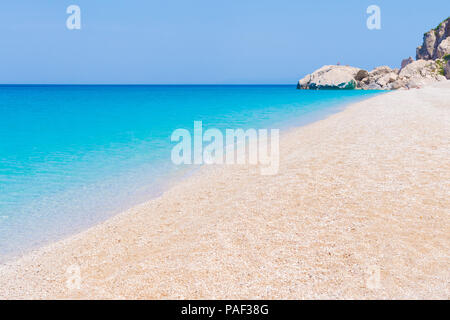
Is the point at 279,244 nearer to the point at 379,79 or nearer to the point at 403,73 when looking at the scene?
the point at 403,73

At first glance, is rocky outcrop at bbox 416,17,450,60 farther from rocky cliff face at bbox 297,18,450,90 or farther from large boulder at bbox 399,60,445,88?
large boulder at bbox 399,60,445,88

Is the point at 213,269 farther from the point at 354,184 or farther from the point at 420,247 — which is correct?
the point at 354,184

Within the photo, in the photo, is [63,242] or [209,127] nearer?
[63,242]

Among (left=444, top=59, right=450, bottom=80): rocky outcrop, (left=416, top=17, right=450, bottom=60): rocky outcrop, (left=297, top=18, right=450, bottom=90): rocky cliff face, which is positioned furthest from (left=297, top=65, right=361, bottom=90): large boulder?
(left=444, top=59, right=450, bottom=80): rocky outcrop

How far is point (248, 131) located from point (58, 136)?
15167 mm

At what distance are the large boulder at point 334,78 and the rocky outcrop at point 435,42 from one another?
77.4 feet

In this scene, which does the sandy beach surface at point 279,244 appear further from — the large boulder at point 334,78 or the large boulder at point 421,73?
the large boulder at point 334,78

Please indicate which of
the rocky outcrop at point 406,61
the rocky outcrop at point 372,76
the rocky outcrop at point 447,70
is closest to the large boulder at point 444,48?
the rocky outcrop at point 372,76

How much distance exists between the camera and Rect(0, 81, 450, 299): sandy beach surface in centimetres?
511

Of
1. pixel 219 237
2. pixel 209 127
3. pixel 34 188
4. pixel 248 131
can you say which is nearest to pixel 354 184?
pixel 219 237

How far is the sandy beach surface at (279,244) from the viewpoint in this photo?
5.11m

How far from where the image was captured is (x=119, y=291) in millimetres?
5270

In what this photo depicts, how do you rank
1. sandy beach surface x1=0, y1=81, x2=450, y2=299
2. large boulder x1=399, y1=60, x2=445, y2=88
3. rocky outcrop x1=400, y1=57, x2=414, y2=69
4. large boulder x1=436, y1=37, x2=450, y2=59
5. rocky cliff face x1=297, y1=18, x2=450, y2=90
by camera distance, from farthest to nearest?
1. rocky outcrop x1=400, y1=57, x2=414, y2=69
2. large boulder x1=436, y1=37, x2=450, y2=59
3. rocky cliff face x1=297, y1=18, x2=450, y2=90
4. large boulder x1=399, y1=60, x2=445, y2=88
5. sandy beach surface x1=0, y1=81, x2=450, y2=299

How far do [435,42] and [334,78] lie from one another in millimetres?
35663
